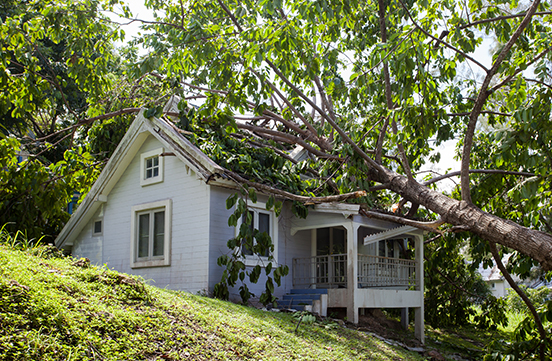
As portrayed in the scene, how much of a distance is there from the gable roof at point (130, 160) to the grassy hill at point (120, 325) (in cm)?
391

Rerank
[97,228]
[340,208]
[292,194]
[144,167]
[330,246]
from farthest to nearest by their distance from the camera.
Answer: [97,228]
[330,246]
[144,167]
[340,208]
[292,194]

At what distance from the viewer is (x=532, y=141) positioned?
24.6 feet

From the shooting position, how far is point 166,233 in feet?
41.6

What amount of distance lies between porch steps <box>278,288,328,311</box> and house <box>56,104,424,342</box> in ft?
0.60

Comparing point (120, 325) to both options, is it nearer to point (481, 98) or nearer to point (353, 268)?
point (481, 98)

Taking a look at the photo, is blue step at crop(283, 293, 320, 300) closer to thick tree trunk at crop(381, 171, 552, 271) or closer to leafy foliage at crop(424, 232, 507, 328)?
thick tree trunk at crop(381, 171, 552, 271)

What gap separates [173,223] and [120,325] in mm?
7130

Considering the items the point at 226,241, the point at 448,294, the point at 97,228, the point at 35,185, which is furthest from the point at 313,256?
the point at 35,185

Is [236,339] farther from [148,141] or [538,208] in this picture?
[148,141]

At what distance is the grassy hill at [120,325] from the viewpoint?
4.77m

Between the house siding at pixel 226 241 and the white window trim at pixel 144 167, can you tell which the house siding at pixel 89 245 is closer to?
the white window trim at pixel 144 167

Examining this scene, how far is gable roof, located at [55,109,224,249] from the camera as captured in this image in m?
11.8

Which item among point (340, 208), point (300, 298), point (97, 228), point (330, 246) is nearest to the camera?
point (340, 208)

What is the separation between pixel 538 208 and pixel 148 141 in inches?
399
